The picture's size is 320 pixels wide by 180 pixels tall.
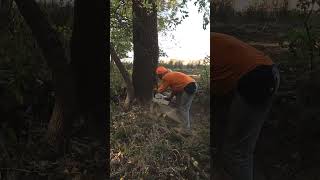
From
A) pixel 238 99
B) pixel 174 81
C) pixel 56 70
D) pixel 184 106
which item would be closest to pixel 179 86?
pixel 174 81

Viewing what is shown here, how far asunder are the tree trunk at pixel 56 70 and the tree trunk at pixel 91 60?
77 millimetres

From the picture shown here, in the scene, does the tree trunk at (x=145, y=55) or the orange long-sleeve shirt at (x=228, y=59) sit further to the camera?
the tree trunk at (x=145, y=55)

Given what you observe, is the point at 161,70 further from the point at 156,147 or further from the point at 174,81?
the point at 156,147

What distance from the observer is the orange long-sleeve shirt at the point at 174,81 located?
4977mm

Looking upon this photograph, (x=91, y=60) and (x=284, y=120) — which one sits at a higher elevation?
(x=91, y=60)

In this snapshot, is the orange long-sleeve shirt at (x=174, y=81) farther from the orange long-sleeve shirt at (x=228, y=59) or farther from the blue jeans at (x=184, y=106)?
the orange long-sleeve shirt at (x=228, y=59)

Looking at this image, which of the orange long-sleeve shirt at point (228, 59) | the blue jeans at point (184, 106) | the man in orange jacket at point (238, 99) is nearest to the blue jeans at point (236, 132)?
the man in orange jacket at point (238, 99)

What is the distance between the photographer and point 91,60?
16.6 feet

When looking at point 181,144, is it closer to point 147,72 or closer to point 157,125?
point 157,125

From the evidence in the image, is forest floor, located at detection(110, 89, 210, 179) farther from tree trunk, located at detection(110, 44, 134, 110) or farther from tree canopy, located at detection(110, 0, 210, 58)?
tree canopy, located at detection(110, 0, 210, 58)

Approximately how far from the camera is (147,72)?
4.99m

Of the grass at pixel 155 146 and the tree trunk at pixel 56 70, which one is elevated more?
the tree trunk at pixel 56 70

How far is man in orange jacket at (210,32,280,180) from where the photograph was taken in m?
4.79

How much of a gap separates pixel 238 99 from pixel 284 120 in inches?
18.5
